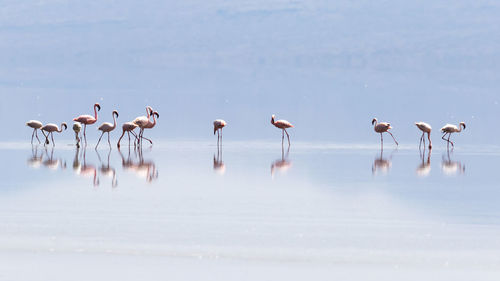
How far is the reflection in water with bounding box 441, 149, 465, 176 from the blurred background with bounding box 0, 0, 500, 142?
20.5ft

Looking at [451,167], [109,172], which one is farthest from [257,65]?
[109,172]

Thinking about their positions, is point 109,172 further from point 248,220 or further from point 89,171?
point 248,220

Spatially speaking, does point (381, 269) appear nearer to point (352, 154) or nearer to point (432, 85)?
point (352, 154)

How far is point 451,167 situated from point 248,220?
25.7 feet

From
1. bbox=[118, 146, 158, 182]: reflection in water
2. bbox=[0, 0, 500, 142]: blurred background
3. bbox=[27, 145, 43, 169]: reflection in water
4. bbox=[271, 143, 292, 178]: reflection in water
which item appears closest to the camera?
bbox=[118, 146, 158, 182]: reflection in water

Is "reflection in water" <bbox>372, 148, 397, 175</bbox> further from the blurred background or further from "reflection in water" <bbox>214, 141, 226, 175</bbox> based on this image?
the blurred background

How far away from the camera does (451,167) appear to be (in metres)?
17.0

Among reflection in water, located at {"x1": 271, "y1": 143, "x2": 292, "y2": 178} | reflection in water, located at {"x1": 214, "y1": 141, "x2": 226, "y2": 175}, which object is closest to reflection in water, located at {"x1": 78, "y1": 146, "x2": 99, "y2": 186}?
reflection in water, located at {"x1": 214, "y1": 141, "x2": 226, "y2": 175}

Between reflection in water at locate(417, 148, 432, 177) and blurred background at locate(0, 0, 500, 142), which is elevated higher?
blurred background at locate(0, 0, 500, 142)

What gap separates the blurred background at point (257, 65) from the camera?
3634cm

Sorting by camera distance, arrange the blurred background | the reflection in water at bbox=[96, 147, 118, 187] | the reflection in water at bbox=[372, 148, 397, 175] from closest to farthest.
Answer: the reflection in water at bbox=[96, 147, 118, 187]
the reflection in water at bbox=[372, 148, 397, 175]
the blurred background

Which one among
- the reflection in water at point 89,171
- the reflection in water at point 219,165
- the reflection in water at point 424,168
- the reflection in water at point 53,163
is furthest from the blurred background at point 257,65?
the reflection in water at point 89,171

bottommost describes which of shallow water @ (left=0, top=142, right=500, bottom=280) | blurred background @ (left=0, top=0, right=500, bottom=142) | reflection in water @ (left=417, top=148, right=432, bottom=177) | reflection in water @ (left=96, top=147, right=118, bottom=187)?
shallow water @ (left=0, top=142, right=500, bottom=280)

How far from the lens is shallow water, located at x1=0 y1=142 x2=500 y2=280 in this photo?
303 inches
